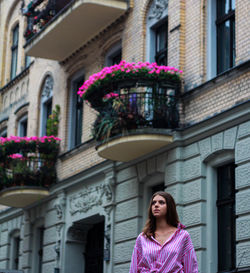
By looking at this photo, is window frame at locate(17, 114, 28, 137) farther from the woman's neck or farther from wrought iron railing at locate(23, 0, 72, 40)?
the woman's neck

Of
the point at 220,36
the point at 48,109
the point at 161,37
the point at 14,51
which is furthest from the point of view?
the point at 14,51

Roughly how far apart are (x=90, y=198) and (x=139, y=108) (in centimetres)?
407

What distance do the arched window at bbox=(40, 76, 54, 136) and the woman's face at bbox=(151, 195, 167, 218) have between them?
1622 centimetres

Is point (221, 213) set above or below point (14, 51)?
below

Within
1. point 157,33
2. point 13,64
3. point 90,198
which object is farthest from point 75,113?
point 13,64

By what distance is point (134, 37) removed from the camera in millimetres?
17812

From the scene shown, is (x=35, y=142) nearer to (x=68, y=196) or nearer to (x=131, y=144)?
(x=68, y=196)

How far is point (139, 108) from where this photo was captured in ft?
50.4

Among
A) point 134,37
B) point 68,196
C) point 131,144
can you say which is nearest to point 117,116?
point 131,144

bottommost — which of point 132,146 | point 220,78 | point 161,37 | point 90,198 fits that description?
point 90,198

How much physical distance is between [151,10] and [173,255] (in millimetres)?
Answer: 11675

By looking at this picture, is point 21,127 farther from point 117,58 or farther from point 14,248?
point 117,58

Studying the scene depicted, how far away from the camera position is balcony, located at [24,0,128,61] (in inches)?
718

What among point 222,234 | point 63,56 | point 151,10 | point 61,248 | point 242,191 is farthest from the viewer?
point 63,56
